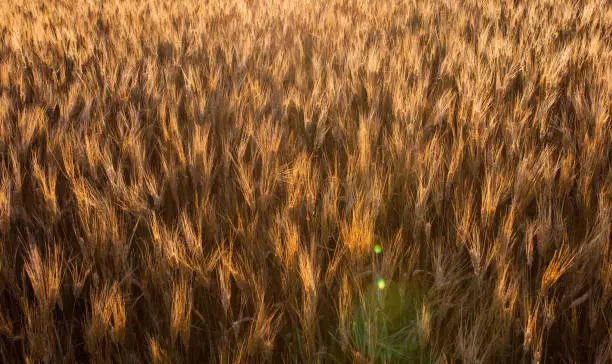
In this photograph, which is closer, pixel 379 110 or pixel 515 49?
pixel 379 110

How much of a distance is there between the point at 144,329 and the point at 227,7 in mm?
3080

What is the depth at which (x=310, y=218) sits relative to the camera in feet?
3.32

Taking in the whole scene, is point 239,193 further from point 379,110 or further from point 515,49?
point 515,49

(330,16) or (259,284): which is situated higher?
(330,16)

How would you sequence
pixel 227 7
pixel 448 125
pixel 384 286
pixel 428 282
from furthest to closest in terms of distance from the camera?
1. pixel 227 7
2. pixel 448 125
3. pixel 428 282
4. pixel 384 286

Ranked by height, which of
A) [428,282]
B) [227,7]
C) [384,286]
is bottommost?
[428,282]

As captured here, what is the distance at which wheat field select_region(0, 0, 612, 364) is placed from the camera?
29.9 inches

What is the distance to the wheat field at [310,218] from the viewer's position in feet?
2.49

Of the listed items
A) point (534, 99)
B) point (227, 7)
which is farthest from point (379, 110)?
point (227, 7)

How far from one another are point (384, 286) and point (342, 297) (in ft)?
0.23

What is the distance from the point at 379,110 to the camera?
1.63 meters

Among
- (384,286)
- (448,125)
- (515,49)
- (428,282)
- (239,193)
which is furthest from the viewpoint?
(515,49)

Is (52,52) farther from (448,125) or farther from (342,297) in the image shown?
(342,297)

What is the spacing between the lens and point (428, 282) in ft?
3.14
